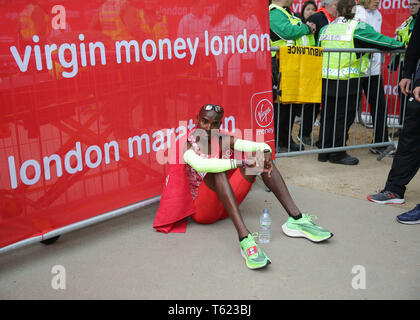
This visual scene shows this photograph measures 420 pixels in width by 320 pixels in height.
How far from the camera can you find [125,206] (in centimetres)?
369

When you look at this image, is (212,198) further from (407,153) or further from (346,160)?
(346,160)

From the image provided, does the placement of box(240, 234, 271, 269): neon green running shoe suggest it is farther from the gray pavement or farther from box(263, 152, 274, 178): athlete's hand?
box(263, 152, 274, 178): athlete's hand

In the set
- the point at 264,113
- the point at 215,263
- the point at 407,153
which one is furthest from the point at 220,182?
the point at 407,153

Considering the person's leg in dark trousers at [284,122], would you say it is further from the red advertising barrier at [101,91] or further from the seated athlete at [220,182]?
the seated athlete at [220,182]

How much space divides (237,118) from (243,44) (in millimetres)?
716

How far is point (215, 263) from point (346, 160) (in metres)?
3.24

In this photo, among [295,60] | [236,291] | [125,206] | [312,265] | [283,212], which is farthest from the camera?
[295,60]

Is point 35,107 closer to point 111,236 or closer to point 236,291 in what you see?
point 111,236

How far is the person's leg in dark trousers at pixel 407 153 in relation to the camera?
13.4 ft

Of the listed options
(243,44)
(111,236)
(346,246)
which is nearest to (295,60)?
(243,44)

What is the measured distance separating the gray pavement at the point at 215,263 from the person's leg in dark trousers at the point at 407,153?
1.36 ft

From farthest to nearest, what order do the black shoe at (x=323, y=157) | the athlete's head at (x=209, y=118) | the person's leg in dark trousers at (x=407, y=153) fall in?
1. the black shoe at (x=323, y=157)
2. the person's leg in dark trousers at (x=407, y=153)
3. the athlete's head at (x=209, y=118)

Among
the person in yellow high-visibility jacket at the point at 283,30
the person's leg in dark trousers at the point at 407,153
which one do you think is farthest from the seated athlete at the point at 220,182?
the person in yellow high-visibility jacket at the point at 283,30

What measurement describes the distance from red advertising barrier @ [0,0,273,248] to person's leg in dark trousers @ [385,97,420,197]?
1.57m
